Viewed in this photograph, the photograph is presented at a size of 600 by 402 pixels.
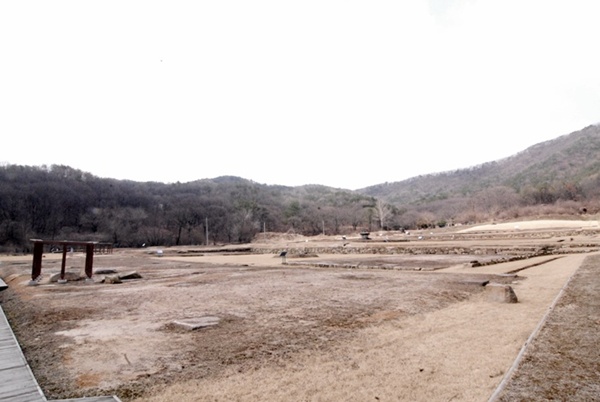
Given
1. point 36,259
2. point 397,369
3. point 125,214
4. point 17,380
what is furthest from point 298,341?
point 125,214

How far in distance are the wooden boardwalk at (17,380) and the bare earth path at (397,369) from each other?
1075 mm

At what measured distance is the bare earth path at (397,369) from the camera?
3801 millimetres

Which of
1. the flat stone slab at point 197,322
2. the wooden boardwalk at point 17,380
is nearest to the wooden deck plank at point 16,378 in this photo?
the wooden boardwalk at point 17,380

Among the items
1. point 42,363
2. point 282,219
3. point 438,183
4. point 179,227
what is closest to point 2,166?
point 179,227

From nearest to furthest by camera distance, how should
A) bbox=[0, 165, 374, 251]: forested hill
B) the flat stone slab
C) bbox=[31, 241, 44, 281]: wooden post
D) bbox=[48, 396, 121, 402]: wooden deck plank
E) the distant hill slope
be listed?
bbox=[48, 396, 121, 402]: wooden deck plank < the flat stone slab < bbox=[31, 241, 44, 281]: wooden post < bbox=[0, 165, 374, 251]: forested hill < the distant hill slope

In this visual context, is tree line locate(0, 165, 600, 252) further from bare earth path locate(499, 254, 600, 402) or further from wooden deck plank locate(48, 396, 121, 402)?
wooden deck plank locate(48, 396, 121, 402)

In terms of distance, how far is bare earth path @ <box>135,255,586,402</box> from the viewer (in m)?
3.80

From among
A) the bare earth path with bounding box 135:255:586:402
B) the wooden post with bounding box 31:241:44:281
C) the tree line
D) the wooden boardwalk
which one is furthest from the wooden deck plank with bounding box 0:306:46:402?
the tree line

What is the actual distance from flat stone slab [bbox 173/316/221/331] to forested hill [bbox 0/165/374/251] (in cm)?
6474

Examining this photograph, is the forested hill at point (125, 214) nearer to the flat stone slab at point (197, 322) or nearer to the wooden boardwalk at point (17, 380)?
the flat stone slab at point (197, 322)

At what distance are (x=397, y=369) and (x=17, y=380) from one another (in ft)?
14.1

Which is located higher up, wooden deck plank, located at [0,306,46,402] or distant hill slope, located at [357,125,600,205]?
distant hill slope, located at [357,125,600,205]

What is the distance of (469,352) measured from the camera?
16.4 ft

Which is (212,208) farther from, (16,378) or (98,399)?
(98,399)
